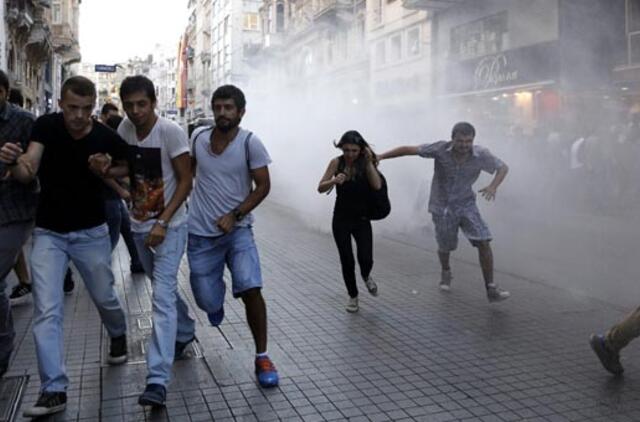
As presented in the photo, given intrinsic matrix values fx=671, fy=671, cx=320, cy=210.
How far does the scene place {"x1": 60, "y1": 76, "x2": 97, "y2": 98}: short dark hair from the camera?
3354 millimetres

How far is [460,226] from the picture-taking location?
5746mm

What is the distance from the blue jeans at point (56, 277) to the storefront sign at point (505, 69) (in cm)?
1238

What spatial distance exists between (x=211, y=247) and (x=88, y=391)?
998mm

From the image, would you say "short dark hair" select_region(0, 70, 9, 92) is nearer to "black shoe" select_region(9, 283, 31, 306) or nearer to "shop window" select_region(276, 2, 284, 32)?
"black shoe" select_region(9, 283, 31, 306)

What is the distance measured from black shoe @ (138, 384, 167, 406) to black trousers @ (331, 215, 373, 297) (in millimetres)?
2274

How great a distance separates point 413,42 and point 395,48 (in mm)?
976

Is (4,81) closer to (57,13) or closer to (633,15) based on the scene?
(633,15)

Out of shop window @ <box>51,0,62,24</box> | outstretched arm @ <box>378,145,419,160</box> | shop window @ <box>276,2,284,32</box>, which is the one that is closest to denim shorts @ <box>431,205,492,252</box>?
outstretched arm @ <box>378,145,419,160</box>

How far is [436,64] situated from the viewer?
1939 cm

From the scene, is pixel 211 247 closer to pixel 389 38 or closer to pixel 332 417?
pixel 332 417

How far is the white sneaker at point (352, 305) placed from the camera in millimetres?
5258

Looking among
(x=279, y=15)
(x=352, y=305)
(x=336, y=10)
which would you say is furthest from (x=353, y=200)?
(x=279, y=15)

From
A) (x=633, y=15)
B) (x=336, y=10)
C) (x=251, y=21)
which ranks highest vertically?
(x=251, y=21)

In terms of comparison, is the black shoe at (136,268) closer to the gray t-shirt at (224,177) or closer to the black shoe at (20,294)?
the black shoe at (20,294)
